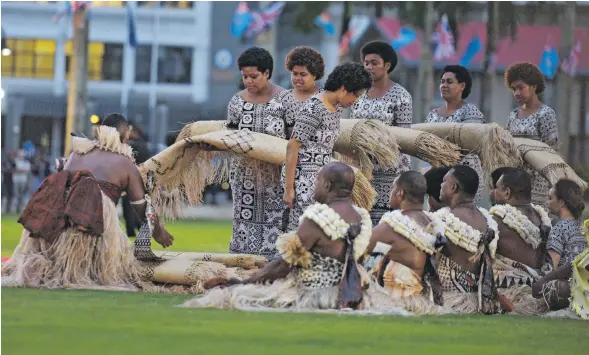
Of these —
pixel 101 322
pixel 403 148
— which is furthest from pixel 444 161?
pixel 101 322

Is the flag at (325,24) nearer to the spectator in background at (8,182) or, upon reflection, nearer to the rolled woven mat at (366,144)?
the spectator in background at (8,182)

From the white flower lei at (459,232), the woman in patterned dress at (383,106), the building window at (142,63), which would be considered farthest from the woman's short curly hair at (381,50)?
the building window at (142,63)

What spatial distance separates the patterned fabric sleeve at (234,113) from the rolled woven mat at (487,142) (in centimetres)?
152

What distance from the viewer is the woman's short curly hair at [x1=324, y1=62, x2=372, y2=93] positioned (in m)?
8.62

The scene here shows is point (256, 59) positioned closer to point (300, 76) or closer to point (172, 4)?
point (300, 76)

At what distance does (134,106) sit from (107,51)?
331 centimetres

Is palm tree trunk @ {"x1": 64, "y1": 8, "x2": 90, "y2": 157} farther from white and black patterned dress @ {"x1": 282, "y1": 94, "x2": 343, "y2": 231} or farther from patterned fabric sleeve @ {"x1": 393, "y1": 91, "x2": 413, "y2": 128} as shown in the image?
white and black patterned dress @ {"x1": 282, "y1": 94, "x2": 343, "y2": 231}

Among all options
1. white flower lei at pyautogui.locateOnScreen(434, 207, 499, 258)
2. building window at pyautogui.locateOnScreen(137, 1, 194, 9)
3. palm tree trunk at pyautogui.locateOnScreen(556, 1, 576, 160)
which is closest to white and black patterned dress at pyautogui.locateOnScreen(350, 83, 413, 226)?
white flower lei at pyautogui.locateOnScreen(434, 207, 499, 258)

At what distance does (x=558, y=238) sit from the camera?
8.83 m

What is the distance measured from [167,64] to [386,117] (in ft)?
127

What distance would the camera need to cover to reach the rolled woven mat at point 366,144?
380 inches

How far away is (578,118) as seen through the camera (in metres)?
41.2

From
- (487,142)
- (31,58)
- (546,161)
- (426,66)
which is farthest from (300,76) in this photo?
(31,58)

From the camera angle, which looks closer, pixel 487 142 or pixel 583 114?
pixel 487 142
